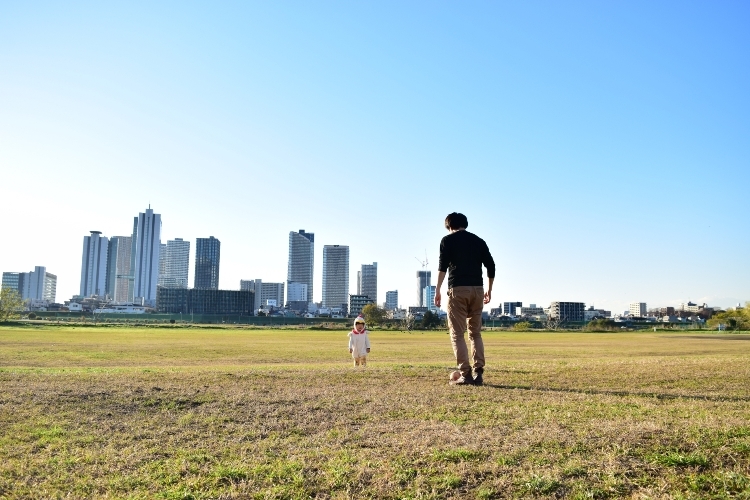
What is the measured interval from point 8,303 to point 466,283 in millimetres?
118845

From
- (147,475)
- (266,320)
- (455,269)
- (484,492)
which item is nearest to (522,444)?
(484,492)

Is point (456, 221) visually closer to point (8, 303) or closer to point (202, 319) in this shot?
point (8, 303)

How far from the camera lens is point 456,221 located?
958 cm

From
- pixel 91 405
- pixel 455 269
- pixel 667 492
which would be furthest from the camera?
pixel 455 269

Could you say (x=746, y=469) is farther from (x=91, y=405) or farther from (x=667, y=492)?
(x=91, y=405)

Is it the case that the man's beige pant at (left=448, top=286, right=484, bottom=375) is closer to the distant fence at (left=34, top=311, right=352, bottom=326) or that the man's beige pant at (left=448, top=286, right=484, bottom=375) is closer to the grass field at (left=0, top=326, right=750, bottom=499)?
the grass field at (left=0, top=326, right=750, bottom=499)

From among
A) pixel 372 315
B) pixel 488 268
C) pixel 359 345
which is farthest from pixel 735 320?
pixel 488 268

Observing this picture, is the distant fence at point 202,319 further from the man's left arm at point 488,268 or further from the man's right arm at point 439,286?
the man's left arm at point 488,268

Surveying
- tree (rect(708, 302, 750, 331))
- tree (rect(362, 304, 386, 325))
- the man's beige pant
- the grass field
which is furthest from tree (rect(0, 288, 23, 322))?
tree (rect(708, 302, 750, 331))

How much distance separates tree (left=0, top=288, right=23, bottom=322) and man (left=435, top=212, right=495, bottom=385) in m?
114

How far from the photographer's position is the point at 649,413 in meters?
6.28

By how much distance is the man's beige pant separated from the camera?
9203 millimetres

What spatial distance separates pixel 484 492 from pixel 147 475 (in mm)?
2499

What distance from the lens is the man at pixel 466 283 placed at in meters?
9.21
